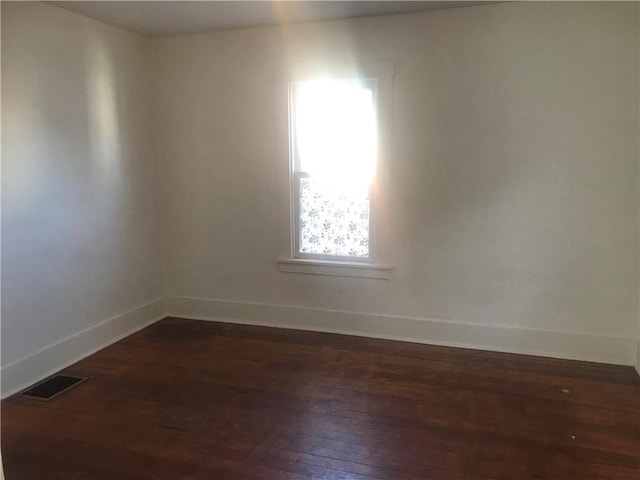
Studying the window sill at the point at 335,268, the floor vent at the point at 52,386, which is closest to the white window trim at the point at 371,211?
the window sill at the point at 335,268

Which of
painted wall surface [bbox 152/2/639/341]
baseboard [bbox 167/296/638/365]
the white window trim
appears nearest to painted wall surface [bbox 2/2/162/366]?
painted wall surface [bbox 152/2/639/341]

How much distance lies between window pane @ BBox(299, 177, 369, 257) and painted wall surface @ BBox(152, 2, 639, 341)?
0.73 feet

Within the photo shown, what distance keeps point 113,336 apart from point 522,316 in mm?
2991

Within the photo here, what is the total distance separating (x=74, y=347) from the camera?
370cm

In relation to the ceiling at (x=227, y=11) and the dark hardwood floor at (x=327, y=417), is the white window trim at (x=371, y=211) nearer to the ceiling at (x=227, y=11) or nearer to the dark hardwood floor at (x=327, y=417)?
the ceiling at (x=227, y=11)

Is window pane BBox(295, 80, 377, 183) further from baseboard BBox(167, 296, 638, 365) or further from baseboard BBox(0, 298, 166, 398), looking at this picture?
baseboard BBox(0, 298, 166, 398)

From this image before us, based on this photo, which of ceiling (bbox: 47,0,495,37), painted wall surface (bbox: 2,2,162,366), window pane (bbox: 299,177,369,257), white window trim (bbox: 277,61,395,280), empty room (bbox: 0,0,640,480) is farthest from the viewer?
window pane (bbox: 299,177,369,257)

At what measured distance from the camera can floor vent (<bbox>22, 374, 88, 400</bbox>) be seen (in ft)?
10.5

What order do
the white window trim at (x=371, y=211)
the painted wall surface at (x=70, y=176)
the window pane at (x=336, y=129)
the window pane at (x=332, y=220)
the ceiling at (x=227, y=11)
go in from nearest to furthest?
the painted wall surface at (x=70, y=176) → the ceiling at (x=227, y=11) → the white window trim at (x=371, y=211) → the window pane at (x=336, y=129) → the window pane at (x=332, y=220)

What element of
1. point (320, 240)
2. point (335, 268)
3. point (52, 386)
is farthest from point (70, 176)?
point (335, 268)

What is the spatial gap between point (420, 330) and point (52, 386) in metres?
2.50

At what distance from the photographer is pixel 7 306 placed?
3182mm

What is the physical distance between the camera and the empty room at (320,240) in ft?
9.12

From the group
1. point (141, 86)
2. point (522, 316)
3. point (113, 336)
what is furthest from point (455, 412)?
point (141, 86)
